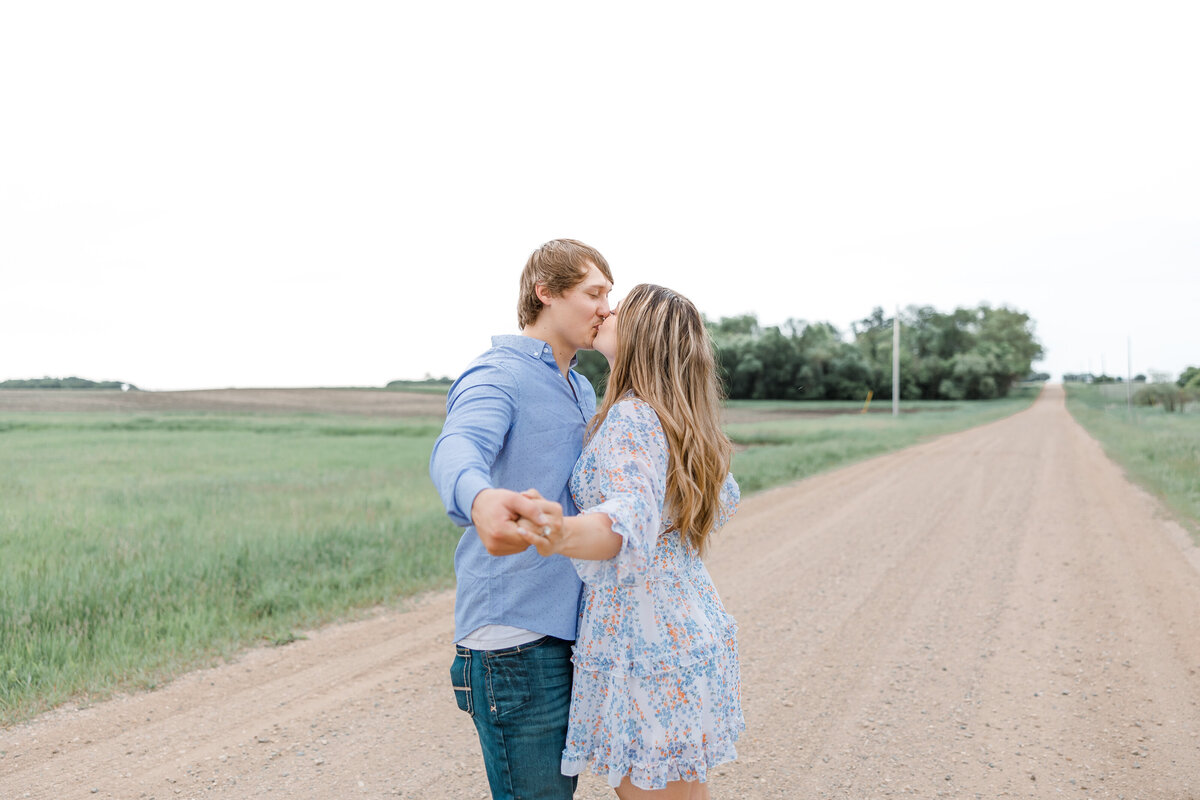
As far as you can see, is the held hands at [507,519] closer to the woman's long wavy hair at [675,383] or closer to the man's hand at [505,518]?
the man's hand at [505,518]

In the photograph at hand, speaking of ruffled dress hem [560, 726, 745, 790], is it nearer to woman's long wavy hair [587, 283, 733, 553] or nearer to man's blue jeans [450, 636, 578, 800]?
man's blue jeans [450, 636, 578, 800]

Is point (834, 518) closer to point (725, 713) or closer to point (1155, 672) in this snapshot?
point (1155, 672)

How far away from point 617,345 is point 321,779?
107 inches

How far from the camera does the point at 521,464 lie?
1768 mm

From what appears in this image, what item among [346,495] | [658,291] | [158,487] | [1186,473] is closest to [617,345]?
[658,291]

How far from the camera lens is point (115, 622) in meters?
5.44

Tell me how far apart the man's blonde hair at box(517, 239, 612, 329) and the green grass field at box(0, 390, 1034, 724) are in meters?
4.04

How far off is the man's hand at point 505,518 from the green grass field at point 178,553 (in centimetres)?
419

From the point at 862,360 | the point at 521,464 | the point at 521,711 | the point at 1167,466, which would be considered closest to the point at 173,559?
the point at 521,711

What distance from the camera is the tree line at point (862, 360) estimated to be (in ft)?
208

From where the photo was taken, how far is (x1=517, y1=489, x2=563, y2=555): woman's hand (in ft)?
4.34

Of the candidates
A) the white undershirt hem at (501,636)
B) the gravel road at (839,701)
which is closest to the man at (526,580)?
the white undershirt hem at (501,636)

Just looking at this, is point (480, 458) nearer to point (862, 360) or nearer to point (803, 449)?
point (803, 449)

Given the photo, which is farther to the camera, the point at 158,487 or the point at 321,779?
the point at 158,487
